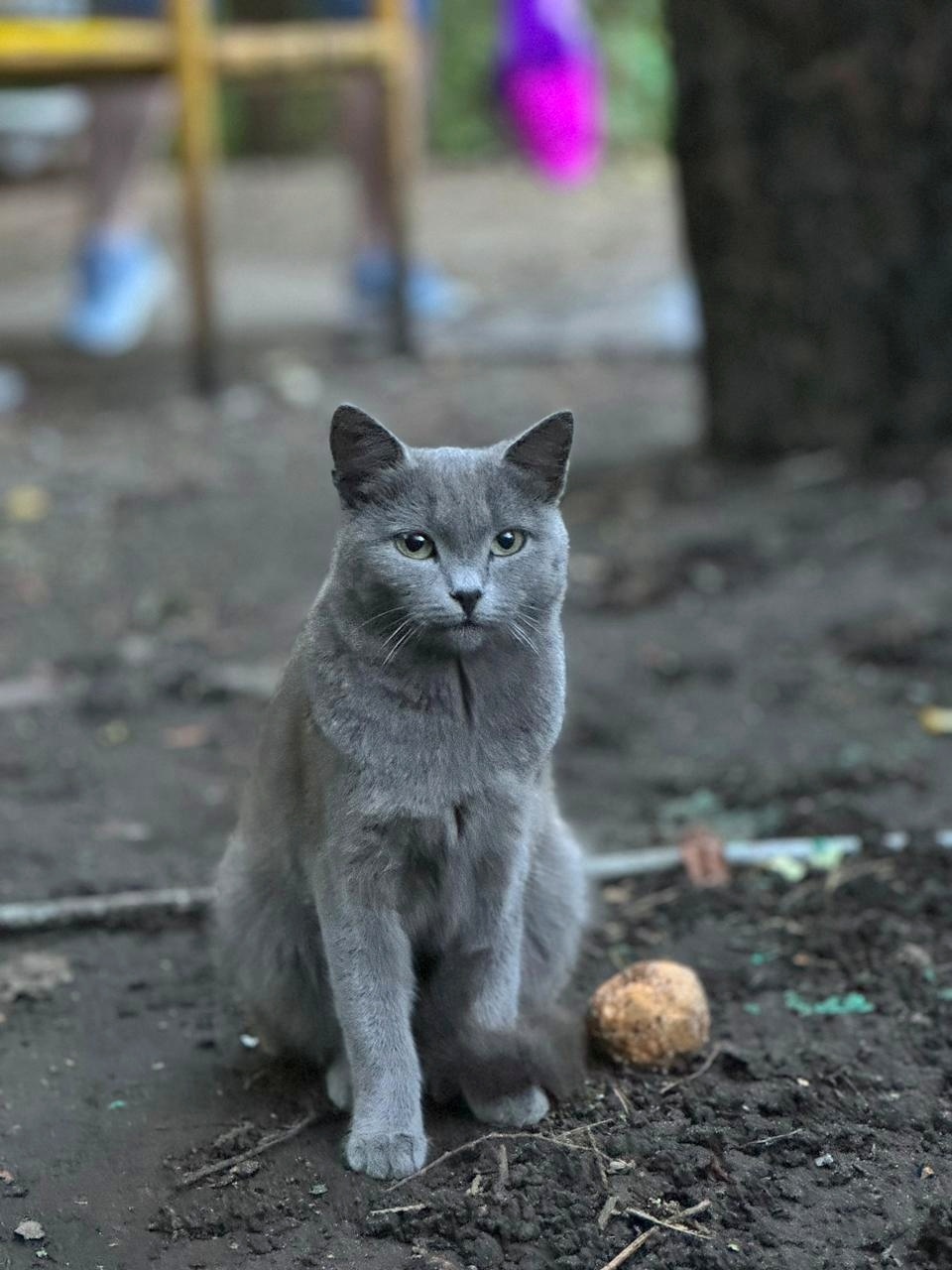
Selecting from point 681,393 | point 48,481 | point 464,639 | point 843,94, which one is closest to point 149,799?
point 464,639

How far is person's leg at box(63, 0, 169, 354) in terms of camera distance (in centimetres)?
698

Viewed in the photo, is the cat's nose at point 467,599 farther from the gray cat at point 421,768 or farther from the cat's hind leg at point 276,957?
the cat's hind leg at point 276,957

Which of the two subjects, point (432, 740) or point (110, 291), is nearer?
point (432, 740)

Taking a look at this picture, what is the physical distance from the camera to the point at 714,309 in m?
5.60

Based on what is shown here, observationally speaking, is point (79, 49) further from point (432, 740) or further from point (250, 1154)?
point (250, 1154)

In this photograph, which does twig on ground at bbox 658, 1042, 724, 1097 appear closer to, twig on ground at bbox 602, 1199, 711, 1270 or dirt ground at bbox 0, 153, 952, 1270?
dirt ground at bbox 0, 153, 952, 1270

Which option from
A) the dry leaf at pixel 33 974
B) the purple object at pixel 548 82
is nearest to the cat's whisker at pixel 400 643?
the dry leaf at pixel 33 974

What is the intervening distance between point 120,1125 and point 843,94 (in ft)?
12.9

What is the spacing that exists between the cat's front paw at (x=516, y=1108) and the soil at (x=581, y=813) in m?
→ 0.05

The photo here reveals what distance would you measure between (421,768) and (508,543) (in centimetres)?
30

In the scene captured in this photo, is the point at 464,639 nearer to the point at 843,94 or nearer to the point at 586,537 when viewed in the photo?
the point at 586,537

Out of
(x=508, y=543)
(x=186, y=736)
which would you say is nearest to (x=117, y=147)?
(x=186, y=736)

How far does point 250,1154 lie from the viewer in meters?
2.33

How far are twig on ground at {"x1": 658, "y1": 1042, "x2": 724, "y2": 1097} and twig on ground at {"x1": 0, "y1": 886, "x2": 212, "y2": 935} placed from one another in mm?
1016
